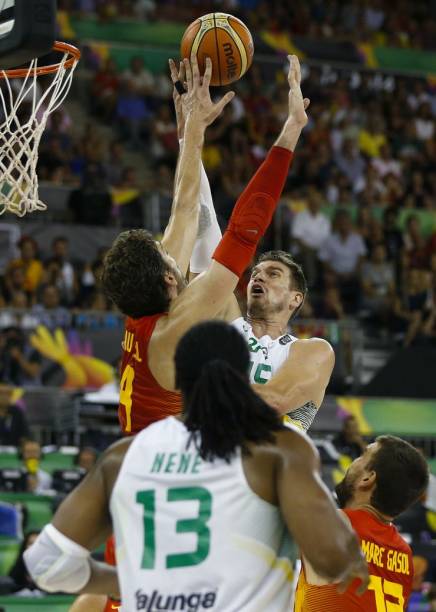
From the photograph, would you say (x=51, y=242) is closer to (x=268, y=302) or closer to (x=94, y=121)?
(x=94, y=121)

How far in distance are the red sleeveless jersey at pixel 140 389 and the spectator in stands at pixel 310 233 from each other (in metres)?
11.3

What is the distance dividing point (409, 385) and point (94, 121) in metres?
6.53

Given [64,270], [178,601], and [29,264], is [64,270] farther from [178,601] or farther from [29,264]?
[178,601]

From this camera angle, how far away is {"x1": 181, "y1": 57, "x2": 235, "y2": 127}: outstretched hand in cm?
488

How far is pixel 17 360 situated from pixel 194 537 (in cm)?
936

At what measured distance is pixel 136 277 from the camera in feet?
14.2

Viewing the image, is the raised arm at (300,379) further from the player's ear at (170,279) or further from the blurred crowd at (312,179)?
the blurred crowd at (312,179)

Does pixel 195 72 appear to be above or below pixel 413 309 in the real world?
above

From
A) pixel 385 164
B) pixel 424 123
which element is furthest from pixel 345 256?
pixel 424 123

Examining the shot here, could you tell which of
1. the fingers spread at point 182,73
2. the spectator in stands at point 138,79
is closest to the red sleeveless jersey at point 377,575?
the fingers spread at point 182,73

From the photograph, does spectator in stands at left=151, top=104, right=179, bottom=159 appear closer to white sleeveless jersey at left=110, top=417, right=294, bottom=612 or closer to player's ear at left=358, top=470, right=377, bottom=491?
player's ear at left=358, top=470, right=377, bottom=491

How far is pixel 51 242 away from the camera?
1448 centimetres

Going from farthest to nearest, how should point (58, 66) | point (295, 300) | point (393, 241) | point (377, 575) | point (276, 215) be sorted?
point (393, 241)
point (276, 215)
point (58, 66)
point (295, 300)
point (377, 575)

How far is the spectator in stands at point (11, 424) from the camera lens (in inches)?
449
